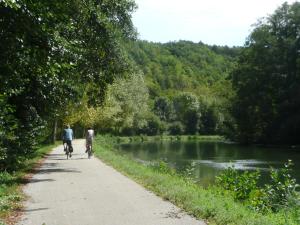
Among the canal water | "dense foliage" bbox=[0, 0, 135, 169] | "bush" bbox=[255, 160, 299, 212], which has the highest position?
"dense foliage" bbox=[0, 0, 135, 169]

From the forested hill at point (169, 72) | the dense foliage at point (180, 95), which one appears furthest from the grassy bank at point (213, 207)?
the forested hill at point (169, 72)

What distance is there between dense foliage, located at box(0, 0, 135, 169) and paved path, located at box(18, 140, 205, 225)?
197cm

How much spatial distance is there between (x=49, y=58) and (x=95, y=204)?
12.9 ft

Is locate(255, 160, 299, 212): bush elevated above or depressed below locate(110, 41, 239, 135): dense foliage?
below

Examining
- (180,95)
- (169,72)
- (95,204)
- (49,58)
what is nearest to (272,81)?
(49,58)

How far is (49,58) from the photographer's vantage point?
1312cm

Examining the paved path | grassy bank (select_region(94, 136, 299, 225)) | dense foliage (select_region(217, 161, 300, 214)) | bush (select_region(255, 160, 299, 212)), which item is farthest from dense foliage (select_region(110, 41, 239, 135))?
bush (select_region(255, 160, 299, 212))

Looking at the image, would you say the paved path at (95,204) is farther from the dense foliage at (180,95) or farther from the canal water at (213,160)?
the dense foliage at (180,95)

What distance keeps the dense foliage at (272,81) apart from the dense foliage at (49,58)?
149ft

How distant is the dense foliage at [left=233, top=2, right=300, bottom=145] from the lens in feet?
216

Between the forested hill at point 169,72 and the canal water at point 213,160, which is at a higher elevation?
the forested hill at point 169,72

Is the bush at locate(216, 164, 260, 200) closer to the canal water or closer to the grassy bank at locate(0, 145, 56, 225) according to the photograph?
the canal water

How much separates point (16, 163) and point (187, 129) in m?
104

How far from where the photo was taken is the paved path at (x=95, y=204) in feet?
32.7
